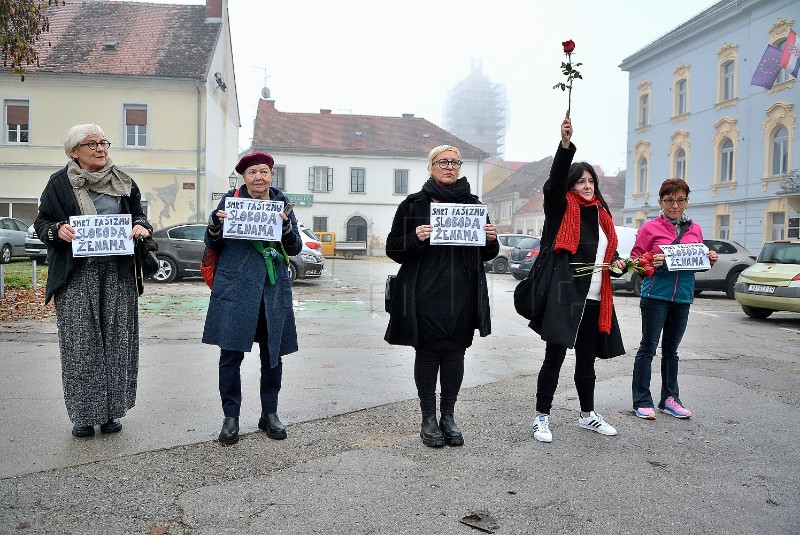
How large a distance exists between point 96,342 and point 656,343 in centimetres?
420

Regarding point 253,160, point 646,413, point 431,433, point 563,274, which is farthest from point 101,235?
point 646,413

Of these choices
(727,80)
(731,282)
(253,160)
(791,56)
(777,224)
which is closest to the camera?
(253,160)

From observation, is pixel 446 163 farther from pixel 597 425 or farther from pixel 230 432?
pixel 230 432

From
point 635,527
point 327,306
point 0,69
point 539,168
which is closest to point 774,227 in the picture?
point 327,306

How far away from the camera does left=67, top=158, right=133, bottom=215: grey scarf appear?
15.3ft

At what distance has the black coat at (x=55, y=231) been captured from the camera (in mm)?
4590

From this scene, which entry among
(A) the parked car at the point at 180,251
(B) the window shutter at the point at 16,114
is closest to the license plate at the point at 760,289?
(A) the parked car at the point at 180,251

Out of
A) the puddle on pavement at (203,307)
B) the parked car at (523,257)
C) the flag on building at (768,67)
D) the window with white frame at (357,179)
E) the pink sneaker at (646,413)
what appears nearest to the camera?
the pink sneaker at (646,413)

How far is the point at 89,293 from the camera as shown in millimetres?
4664

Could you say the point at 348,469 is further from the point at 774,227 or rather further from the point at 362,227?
the point at 362,227

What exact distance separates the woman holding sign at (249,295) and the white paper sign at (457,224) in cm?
100

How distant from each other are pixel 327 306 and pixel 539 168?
216 ft

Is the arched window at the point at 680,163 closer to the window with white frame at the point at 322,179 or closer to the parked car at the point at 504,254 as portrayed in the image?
the parked car at the point at 504,254

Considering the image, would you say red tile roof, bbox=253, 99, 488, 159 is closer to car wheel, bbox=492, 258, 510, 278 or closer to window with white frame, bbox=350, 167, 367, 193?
window with white frame, bbox=350, 167, 367, 193
